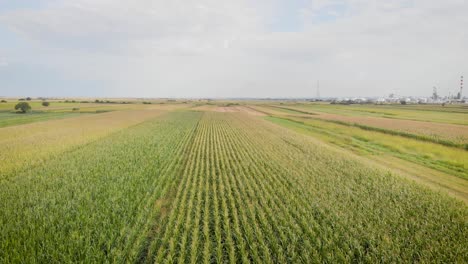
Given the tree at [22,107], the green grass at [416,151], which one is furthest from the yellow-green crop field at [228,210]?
the tree at [22,107]

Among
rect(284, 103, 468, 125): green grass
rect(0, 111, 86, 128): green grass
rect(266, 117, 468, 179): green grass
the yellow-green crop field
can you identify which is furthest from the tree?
rect(284, 103, 468, 125): green grass

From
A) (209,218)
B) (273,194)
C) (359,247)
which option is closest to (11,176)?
(209,218)

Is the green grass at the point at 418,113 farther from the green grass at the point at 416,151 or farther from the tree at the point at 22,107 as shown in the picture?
the tree at the point at 22,107

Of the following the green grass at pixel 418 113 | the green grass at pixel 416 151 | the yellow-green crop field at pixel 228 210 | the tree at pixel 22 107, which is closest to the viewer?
the yellow-green crop field at pixel 228 210

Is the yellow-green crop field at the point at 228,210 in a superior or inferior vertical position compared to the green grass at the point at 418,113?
inferior

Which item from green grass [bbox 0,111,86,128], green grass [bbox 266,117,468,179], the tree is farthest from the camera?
the tree

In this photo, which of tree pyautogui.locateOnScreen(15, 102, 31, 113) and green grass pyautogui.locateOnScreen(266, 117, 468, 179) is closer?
green grass pyautogui.locateOnScreen(266, 117, 468, 179)

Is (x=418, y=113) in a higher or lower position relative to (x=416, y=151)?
higher

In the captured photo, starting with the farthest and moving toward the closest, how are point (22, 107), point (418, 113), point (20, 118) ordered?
point (22, 107)
point (418, 113)
point (20, 118)

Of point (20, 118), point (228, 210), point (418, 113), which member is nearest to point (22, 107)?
point (20, 118)

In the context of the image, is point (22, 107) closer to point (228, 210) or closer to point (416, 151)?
point (228, 210)

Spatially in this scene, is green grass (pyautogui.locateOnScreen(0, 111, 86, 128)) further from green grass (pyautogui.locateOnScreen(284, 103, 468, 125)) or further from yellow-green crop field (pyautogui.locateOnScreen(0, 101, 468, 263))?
green grass (pyautogui.locateOnScreen(284, 103, 468, 125))

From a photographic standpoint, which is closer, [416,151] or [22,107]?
[416,151]
